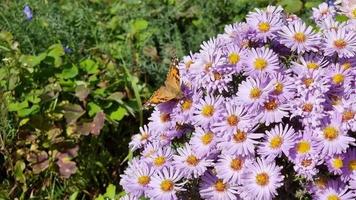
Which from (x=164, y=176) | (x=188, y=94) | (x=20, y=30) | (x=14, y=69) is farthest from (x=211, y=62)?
(x=20, y=30)

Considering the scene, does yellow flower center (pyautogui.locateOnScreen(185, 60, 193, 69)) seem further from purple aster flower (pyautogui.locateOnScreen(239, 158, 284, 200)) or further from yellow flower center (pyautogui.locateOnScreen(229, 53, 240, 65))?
purple aster flower (pyautogui.locateOnScreen(239, 158, 284, 200))

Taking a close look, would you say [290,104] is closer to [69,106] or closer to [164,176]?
[164,176]

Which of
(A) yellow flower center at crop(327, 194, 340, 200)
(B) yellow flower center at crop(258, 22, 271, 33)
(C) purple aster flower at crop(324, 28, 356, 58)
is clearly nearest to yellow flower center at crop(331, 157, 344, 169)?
(A) yellow flower center at crop(327, 194, 340, 200)

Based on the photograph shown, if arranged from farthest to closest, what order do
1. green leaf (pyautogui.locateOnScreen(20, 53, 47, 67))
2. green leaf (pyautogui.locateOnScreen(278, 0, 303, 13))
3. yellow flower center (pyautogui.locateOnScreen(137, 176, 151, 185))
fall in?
1. green leaf (pyautogui.locateOnScreen(278, 0, 303, 13))
2. green leaf (pyautogui.locateOnScreen(20, 53, 47, 67))
3. yellow flower center (pyautogui.locateOnScreen(137, 176, 151, 185))

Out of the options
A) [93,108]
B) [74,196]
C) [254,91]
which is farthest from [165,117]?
[93,108]

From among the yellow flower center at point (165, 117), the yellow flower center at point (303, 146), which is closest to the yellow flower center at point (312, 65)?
the yellow flower center at point (303, 146)

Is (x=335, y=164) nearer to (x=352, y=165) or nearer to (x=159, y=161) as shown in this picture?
(x=352, y=165)

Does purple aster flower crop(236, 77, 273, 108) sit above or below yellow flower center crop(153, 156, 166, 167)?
above
